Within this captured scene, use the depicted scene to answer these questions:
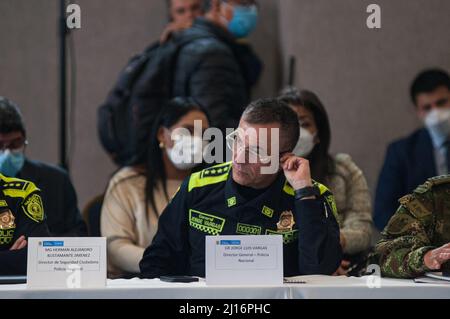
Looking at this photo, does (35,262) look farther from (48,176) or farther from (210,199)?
(48,176)

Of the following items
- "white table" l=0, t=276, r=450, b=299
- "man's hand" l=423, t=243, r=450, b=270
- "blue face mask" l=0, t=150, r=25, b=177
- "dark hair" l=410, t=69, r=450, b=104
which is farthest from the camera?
"dark hair" l=410, t=69, r=450, b=104

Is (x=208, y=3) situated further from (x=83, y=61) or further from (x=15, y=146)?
(x=15, y=146)

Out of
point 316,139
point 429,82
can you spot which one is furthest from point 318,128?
point 429,82

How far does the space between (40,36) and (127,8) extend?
15.9 inches

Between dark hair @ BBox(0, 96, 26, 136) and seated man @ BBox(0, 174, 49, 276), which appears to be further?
dark hair @ BBox(0, 96, 26, 136)

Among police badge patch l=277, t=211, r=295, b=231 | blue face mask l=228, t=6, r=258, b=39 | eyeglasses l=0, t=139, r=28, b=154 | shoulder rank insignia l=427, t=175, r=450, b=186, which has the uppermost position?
blue face mask l=228, t=6, r=258, b=39

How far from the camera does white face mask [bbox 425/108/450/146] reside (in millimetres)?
3713

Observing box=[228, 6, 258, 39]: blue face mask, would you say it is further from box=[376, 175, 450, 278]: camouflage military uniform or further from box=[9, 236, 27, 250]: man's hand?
box=[9, 236, 27, 250]: man's hand

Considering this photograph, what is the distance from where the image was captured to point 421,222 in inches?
112

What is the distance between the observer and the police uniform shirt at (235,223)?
8.96 ft

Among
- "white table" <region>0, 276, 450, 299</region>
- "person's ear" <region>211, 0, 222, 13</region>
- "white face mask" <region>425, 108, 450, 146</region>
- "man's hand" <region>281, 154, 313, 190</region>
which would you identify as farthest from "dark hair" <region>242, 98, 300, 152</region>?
"person's ear" <region>211, 0, 222, 13</region>

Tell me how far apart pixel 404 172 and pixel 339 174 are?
0.51 m

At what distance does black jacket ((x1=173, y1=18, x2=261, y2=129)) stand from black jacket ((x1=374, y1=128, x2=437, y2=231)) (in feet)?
2.16

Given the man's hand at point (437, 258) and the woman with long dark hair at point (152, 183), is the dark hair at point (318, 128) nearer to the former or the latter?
the woman with long dark hair at point (152, 183)
